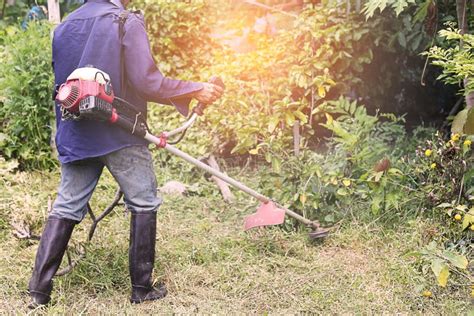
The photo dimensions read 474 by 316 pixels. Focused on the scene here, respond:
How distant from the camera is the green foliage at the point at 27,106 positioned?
18.0 ft

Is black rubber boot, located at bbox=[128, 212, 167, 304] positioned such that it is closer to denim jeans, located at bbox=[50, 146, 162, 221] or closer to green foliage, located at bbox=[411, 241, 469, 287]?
denim jeans, located at bbox=[50, 146, 162, 221]

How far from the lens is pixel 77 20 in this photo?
330cm

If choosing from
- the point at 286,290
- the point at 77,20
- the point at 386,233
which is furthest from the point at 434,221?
the point at 77,20

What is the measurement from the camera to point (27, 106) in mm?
5422

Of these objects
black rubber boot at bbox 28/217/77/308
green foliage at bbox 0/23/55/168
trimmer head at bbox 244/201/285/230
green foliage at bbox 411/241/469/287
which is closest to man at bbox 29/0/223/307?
black rubber boot at bbox 28/217/77/308

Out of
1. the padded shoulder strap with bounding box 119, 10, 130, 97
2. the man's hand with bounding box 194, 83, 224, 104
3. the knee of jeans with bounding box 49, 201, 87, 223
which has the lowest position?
the knee of jeans with bounding box 49, 201, 87, 223

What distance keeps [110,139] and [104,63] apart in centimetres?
40

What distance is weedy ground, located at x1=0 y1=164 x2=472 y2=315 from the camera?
340 cm

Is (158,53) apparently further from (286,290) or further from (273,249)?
(286,290)

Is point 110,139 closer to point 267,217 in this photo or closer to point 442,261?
point 267,217

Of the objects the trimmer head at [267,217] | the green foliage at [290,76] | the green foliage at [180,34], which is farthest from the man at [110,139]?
the green foliage at [180,34]

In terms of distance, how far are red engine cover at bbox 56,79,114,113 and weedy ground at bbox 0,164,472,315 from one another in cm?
109

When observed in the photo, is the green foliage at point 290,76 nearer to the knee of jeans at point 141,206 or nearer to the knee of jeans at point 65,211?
the knee of jeans at point 141,206

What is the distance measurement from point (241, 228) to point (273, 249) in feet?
1.51
